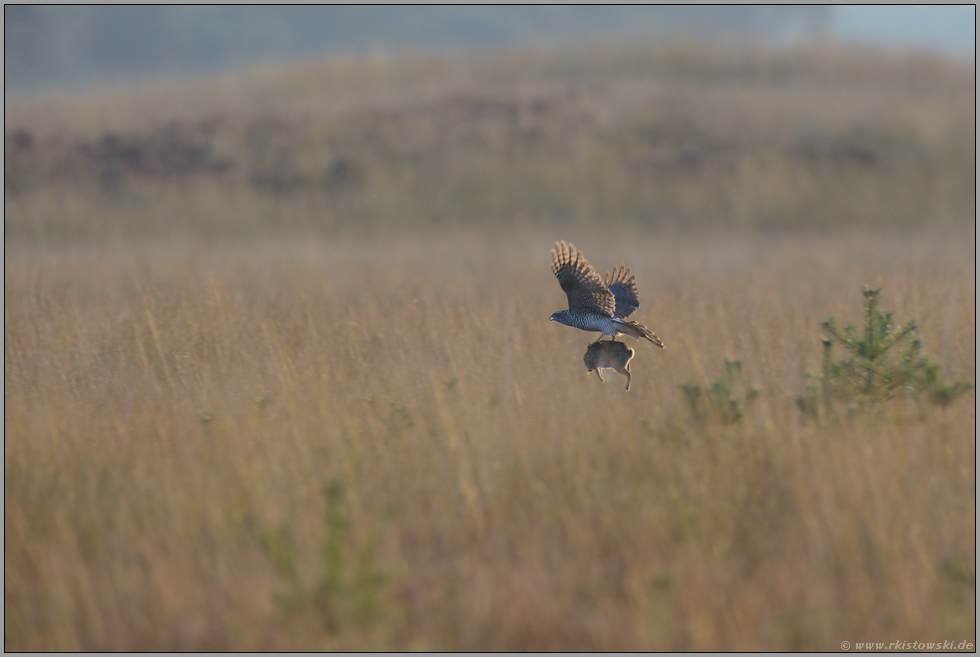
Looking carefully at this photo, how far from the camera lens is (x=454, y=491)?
3.38m

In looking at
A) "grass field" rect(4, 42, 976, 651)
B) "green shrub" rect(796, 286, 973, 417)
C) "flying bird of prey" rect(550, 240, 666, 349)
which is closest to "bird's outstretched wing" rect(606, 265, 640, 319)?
"flying bird of prey" rect(550, 240, 666, 349)

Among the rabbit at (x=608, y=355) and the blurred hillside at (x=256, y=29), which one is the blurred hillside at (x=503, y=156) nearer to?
the rabbit at (x=608, y=355)

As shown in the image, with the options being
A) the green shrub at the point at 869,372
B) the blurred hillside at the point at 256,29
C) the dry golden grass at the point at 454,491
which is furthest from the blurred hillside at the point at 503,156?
the blurred hillside at the point at 256,29

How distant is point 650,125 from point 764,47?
24.1 ft

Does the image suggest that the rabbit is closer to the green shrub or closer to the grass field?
the grass field

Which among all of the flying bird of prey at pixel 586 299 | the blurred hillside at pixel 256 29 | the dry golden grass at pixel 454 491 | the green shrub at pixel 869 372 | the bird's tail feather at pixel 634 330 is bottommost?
the dry golden grass at pixel 454 491

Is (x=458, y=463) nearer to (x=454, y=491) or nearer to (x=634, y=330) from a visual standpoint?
(x=454, y=491)

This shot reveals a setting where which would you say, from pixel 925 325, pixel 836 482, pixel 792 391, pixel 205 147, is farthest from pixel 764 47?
pixel 836 482

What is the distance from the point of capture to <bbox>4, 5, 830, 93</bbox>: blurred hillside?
6494 cm

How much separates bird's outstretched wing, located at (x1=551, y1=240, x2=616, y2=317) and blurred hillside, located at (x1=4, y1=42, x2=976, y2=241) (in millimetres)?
9269

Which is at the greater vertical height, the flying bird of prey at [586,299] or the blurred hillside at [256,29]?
the blurred hillside at [256,29]

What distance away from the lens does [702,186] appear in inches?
576

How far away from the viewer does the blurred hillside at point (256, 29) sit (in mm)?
64938

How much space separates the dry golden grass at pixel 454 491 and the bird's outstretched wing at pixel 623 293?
Answer: 424mm
